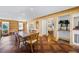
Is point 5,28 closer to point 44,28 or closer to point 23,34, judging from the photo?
point 23,34

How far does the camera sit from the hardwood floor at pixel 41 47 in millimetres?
2809

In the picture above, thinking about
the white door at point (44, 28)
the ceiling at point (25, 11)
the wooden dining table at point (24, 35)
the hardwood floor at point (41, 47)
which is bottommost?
the hardwood floor at point (41, 47)

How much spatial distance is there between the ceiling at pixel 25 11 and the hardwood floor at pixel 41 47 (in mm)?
482

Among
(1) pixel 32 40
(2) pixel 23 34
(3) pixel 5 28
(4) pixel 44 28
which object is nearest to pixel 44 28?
(4) pixel 44 28

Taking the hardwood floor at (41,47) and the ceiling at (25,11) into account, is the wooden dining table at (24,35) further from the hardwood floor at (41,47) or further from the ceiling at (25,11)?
the ceiling at (25,11)

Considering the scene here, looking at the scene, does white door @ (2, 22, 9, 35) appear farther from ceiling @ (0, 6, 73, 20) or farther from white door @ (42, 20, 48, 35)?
white door @ (42, 20, 48, 35)

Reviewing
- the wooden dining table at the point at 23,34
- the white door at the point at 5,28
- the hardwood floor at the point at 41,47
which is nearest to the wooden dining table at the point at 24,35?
the wooden dining table at the point at 23,34

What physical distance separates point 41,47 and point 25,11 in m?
0.86

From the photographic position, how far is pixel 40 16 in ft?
9.33

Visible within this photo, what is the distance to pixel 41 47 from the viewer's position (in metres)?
2.84
